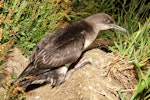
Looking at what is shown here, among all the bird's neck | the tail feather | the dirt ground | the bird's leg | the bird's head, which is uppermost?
the bird's head

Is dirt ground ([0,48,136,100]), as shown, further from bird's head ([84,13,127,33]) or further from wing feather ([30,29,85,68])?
bird's head ([84,13,127,33])

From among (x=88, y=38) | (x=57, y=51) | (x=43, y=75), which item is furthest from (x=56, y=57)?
(x=88, y=38)

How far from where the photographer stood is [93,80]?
230 inches

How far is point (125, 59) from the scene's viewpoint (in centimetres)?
617

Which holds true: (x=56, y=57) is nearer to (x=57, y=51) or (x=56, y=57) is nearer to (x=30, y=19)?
(x=57, y=51)

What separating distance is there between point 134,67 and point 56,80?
3.80ft

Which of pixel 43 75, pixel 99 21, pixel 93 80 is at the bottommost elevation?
pixel 93 80

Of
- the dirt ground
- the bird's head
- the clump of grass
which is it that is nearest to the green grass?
the clump of grass

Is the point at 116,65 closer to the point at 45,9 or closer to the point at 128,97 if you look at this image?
the point at 128,97

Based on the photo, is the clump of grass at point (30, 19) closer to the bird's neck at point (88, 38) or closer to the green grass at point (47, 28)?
the green grass at point (47, 28)

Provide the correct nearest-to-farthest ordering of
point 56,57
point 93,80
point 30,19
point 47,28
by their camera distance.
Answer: point 56,57, point 93,80, point 30,19, point 47,28

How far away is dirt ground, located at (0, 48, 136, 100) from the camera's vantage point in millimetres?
5656

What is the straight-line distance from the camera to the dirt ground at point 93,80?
5.66 m

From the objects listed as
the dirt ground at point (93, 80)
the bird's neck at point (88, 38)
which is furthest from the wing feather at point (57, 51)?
the dirt ground at point (93, 80)
